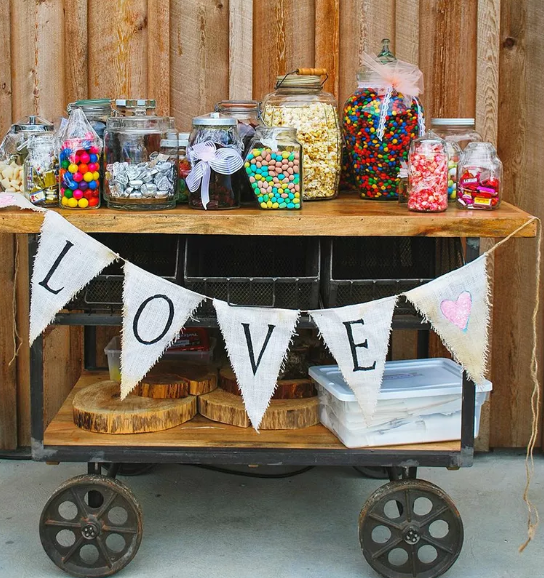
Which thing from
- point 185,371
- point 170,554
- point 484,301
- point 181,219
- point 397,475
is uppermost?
point 181,219

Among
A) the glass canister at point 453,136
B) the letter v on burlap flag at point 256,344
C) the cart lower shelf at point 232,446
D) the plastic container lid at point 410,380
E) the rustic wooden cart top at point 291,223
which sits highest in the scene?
the glass canister at point 453,136

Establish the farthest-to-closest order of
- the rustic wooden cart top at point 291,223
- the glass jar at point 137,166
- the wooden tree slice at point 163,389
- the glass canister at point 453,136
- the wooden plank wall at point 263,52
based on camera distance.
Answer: the wooden plank wall at point 263,52
the wooden tree slice at point 163,389
the glass canister at point 453,136
the glass jar at point 137,166
the rustic wooden cart top at point 291,223

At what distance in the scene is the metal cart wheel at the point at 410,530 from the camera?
2.92 meters

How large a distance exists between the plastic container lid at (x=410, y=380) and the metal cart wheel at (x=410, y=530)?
267mm

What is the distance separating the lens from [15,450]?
3.88m

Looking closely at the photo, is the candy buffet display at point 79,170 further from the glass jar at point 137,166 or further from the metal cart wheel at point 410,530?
the metal cart wheel at point 410,530

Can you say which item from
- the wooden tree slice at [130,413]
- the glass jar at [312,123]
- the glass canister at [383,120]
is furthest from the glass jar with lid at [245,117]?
the wooden tree slice at [130,413]

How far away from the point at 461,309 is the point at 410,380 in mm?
490

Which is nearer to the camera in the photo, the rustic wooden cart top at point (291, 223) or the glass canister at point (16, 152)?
the rustic wooden cart top at point (291, 223)

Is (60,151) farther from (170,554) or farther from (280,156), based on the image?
(170,554)

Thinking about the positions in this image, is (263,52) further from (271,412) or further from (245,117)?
(271,412)

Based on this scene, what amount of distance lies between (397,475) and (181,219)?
1129 mm

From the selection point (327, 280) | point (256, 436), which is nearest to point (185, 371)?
point (256, 436)

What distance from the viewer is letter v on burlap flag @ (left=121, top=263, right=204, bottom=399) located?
2740 millimetres
